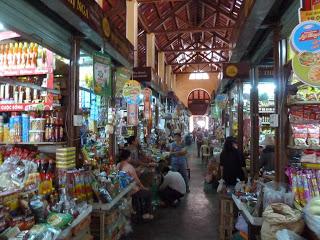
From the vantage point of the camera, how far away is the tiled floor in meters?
5.06

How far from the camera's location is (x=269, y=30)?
417 cm

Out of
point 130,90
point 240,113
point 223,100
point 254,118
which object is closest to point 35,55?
point 130,90

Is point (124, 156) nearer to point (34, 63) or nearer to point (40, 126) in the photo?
point (40, 126)

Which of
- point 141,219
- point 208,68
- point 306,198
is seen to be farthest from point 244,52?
point 208,68

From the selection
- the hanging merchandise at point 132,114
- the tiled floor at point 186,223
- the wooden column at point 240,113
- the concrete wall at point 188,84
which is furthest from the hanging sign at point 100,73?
the concrete wall at point 188,84

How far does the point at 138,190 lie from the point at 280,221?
344cm

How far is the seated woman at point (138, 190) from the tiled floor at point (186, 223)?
0.76 feet

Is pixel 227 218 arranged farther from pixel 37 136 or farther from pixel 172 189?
pixel 37 136

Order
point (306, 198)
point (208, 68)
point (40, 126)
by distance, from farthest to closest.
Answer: point (208, 68) < point (40, 126) < point (306, 198)

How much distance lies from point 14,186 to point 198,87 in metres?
29.8

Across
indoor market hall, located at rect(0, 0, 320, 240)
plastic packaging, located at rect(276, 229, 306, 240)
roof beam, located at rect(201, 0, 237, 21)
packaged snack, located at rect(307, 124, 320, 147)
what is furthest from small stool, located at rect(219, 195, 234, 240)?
roof beam, located at rect(201, 0, 237, 21)

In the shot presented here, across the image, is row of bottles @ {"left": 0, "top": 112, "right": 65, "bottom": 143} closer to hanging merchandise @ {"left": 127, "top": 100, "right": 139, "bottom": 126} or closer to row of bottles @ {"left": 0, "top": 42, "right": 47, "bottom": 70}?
row of bottles @ {"left": 0, "top": 42, "right": 47, "bottom": 70}

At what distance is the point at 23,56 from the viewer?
176 inches

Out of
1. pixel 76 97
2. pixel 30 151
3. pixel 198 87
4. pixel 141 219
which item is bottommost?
pixel 141 219
